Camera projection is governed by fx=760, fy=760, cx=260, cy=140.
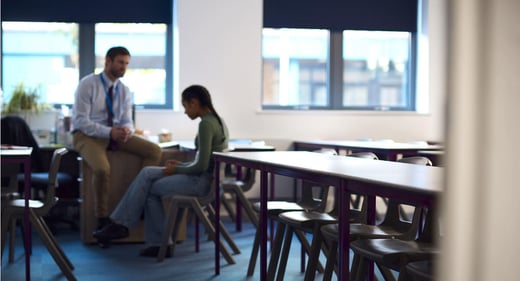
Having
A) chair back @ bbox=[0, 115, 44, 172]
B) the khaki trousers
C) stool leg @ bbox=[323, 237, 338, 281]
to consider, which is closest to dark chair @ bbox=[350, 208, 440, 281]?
stool leg @ bbox=[323, 237, 338, 281]

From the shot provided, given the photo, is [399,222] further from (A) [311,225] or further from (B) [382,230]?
(A) [311,225]

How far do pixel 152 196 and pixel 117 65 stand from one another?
1.09m

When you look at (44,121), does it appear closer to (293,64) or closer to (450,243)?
(293,64)

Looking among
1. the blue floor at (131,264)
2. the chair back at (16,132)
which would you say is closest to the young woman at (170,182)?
the blue floor at (131,264)

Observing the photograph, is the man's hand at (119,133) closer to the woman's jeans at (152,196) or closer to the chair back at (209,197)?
the woman's jeans at (152,196)

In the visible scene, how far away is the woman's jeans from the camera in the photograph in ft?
15.4

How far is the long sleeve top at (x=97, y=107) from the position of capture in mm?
5305

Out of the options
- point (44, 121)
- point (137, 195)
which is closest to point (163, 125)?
point (44, 121)

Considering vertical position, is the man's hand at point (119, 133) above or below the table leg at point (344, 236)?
above

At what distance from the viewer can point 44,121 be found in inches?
258

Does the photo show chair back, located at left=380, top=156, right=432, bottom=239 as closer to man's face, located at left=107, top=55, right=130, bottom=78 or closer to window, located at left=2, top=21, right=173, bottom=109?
man's face, located at left=107, top=55, right=130, bottom=78

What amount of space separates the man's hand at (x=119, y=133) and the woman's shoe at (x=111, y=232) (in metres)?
Answer: 0.61

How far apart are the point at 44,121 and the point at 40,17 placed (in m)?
1.08

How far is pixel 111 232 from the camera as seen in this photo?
5023mm
